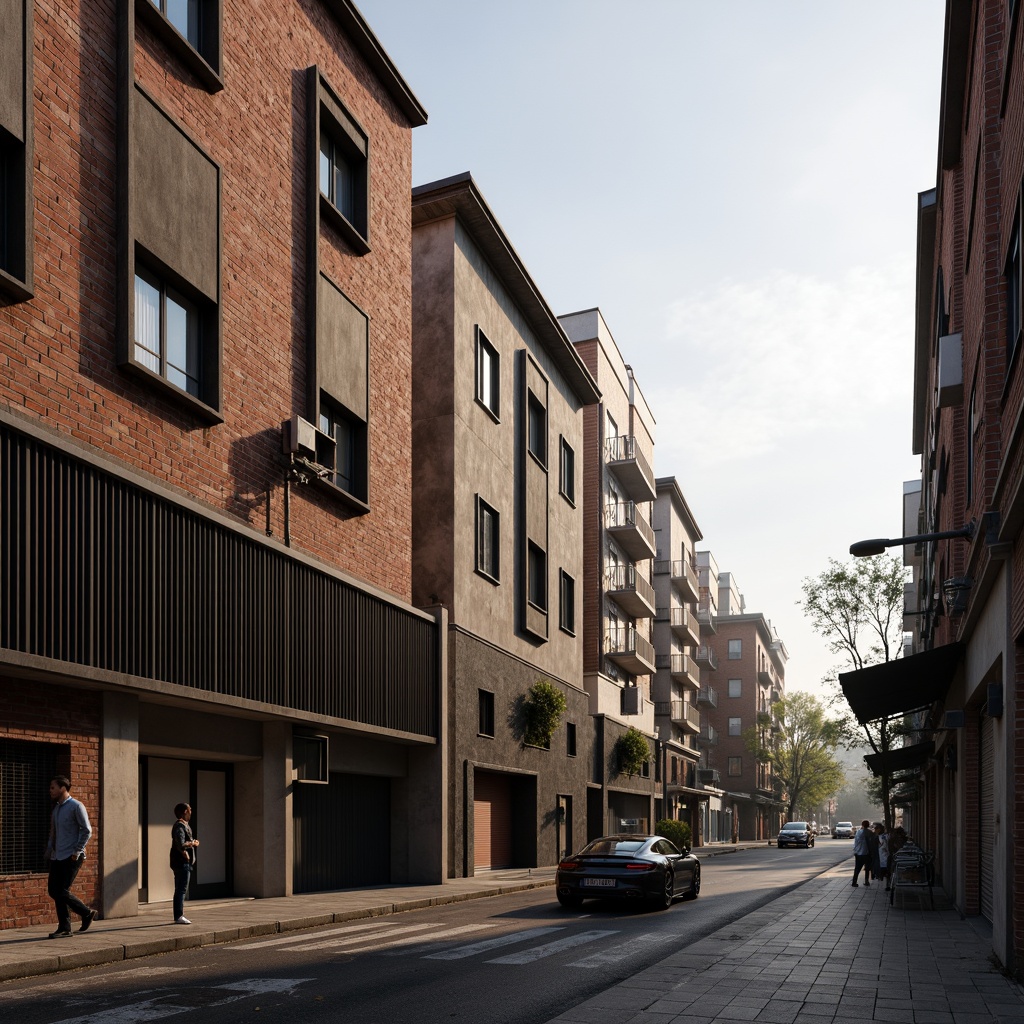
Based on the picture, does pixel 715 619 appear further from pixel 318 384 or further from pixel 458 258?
pixel 318 384

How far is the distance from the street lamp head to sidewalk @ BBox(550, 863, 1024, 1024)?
4591mm

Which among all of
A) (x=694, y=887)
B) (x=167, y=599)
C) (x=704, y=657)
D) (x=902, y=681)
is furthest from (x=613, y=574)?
(x=704, y=657)

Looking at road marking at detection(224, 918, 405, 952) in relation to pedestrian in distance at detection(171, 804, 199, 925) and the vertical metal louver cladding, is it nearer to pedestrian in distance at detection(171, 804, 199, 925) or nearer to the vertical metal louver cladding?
pedestrian in distance at detection(171, 804, 199, 925)

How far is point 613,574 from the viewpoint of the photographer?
44.6m

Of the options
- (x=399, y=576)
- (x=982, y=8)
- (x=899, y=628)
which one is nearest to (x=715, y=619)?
(x=899, y=628)

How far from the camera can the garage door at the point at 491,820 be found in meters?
27.0

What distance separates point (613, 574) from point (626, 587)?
0.76 metres

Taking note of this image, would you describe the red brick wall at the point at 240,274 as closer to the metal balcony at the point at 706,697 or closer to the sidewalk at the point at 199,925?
the sidewalk at the point at 199,925

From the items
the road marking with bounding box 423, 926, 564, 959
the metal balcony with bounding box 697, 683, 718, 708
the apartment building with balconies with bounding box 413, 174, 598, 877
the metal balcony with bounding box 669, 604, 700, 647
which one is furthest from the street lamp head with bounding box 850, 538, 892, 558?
the metal balcony with bounding box 697, 683, 718, 708

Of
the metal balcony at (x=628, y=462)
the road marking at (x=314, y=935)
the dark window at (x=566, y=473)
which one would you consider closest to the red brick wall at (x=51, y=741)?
the road marking at (x=314, y=935)

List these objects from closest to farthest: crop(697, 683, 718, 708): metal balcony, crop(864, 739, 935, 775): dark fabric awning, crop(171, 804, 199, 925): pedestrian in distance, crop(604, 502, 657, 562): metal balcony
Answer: crop(171, 804, 199, 925): pedestrian in distance
crop(864, 739, 935, 775): dark fabric awning
crop(604, 502, 657, 562): metal balcony
crop(697, 683, 718, 708): metal balcony

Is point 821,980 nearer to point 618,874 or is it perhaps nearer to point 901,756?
point 618,874

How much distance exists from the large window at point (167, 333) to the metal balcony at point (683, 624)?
4996 cm

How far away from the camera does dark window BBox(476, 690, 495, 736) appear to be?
26714 mm
